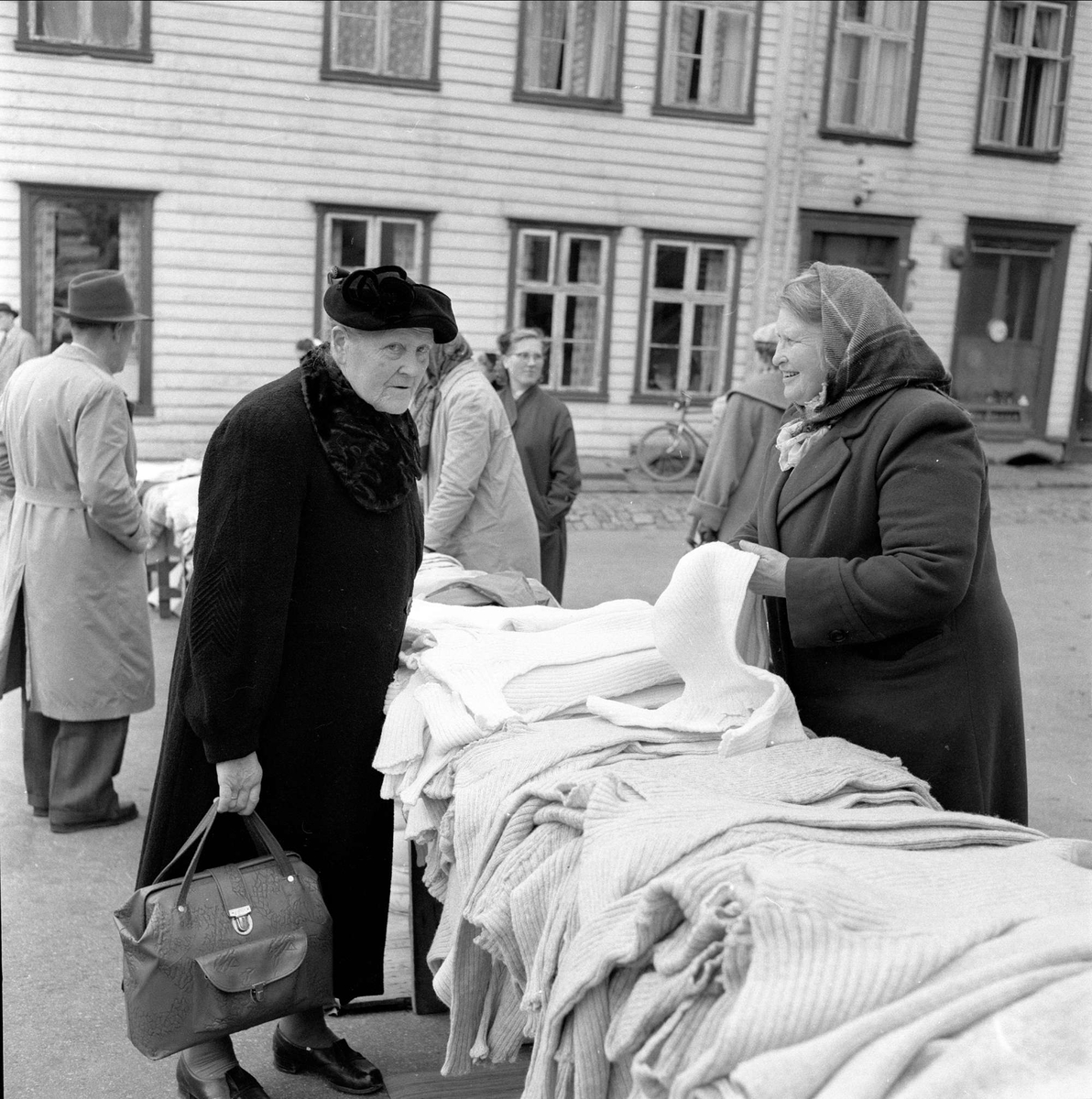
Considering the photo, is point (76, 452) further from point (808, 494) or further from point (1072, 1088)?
point (1072, 1088)

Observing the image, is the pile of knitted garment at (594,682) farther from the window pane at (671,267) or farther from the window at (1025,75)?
the window at (1025,75)

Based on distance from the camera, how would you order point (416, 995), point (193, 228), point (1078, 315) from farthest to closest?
point (1078, 315) < point (193, 228) < point (416, 995)

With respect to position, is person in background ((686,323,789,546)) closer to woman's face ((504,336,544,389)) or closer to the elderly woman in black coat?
woman's face ((504,336,544,389))

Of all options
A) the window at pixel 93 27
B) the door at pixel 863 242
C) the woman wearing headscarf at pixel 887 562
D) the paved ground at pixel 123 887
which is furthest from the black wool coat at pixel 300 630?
the door at pixel 863 242

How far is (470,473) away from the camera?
5.41 m

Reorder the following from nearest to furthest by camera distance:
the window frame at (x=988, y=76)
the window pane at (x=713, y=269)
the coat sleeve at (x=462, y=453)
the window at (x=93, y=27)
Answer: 1. the coat sleeve at (x=462, y=453)
2. the window at (x=93, y=27)
3. the window pane at (x=713, y=269)
4. the window frame at (x=988, y=76)

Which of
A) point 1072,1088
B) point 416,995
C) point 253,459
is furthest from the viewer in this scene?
point 416,995

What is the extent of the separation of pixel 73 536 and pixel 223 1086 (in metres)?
2.47

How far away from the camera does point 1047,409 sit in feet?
60.3

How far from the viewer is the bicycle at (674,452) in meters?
15.1

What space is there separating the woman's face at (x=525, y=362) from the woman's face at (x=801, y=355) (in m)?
4.27

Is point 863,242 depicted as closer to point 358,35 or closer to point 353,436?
point 358,35

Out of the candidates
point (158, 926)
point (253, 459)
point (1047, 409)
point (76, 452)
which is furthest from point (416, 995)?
point (1047, 409)

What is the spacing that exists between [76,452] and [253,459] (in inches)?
88.9
